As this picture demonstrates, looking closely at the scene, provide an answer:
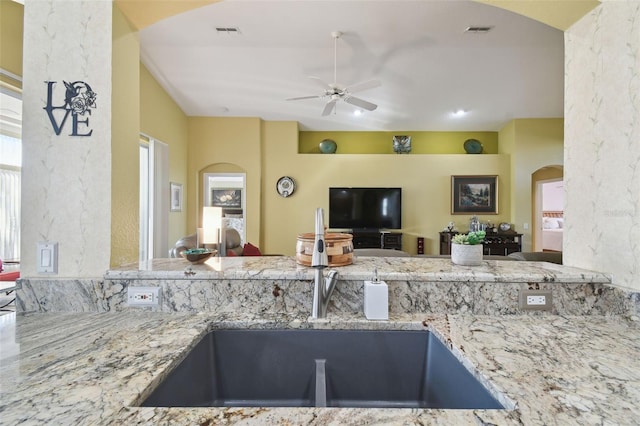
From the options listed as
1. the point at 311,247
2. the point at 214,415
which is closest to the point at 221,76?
the point at 311,247

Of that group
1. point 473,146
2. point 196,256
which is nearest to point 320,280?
point 196,256

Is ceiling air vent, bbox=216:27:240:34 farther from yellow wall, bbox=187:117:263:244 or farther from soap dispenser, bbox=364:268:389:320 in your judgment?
soap dispenser, bbox=364:268:389:320

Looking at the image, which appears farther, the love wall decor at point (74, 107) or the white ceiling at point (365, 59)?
the white ceiling at point (365, 59)

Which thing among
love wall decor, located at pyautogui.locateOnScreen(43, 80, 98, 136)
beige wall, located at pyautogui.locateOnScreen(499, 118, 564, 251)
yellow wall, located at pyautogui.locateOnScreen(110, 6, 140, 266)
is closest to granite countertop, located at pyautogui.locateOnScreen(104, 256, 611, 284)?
yellow wall, located at pyautogui.locateOnScreen(110, 6, 140, 266)

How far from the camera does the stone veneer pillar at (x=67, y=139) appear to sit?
1.12m

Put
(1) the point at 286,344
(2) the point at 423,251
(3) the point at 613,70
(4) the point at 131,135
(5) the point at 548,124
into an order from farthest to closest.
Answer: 1. (2) the point at 423,251
2. (5) the point at 548,124
3. (4) the point at 131,135
4. (3) the point at 613,70
5. (1) the point at 286,344

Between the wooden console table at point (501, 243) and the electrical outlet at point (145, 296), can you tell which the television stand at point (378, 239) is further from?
the electrical outlet at point (145, 296)

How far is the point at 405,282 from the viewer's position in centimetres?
108

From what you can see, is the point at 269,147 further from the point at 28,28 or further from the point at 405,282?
the point at 405,282

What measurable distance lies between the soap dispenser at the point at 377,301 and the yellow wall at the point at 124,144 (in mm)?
1000

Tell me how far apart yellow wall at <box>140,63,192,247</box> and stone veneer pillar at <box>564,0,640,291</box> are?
4.55m

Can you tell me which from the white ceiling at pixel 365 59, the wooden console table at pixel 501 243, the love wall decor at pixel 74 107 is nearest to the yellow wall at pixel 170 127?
the white ceiling at pixel 365 59

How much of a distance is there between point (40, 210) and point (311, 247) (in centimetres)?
104

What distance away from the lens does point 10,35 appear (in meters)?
2.34
